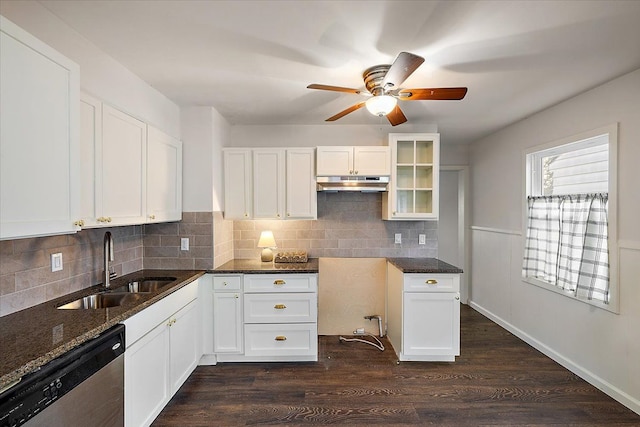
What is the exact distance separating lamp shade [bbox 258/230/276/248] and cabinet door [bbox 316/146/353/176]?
85 cm

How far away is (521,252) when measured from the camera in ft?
11.6

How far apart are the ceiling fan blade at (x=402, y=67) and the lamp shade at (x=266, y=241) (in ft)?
6.53

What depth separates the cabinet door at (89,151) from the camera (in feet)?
5.84

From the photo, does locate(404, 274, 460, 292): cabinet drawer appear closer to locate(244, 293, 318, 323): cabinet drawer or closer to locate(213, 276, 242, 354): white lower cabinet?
locate(244, 293, 318, 323): cabinet drawer

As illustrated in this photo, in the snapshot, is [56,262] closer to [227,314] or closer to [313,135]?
[227,314]

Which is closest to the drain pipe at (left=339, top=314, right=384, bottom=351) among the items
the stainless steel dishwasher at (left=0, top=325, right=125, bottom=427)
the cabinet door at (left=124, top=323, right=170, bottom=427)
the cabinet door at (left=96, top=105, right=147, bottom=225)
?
the cabinet door at (left=124, top=323, right=170, bottom=427)

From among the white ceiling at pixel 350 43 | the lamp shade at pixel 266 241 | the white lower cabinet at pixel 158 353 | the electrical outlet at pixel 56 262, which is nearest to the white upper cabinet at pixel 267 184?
the lamp shade at pixel 266 241

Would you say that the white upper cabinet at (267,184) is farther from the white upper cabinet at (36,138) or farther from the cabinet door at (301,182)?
the white upper cabinet at (36,138)

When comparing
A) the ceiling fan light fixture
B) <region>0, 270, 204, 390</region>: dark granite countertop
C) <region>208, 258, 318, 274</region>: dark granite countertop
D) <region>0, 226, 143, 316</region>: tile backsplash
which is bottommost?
<region>0, 270, 204, 390</region>: dark granite countertop

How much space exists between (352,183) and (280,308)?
143cm

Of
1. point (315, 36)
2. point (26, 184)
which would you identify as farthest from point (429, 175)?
point (26, 184)

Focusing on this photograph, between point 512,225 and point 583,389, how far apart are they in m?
1.73

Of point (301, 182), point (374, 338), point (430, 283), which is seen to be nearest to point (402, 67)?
point (301, 182)

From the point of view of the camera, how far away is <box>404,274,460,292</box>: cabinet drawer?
2.93 m
